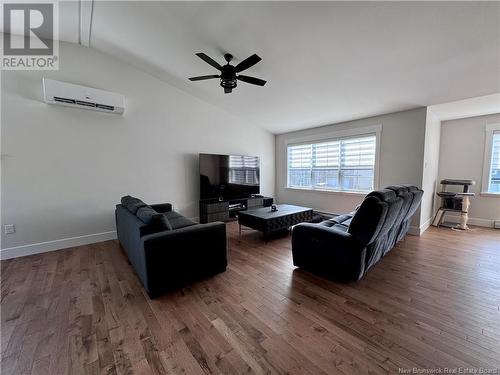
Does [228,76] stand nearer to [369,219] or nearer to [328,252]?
[369,219]

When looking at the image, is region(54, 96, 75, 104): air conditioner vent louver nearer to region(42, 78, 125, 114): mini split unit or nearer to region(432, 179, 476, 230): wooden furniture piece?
region(42, 78, 125, 114): mini split unit

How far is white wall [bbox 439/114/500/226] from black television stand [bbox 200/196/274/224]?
4.14 metres

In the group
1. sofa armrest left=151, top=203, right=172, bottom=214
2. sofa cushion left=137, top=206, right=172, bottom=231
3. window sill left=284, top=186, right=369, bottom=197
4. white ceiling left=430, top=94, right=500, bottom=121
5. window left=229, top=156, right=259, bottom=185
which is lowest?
sofa armrest left=151, top=203, right=172, bottom=214

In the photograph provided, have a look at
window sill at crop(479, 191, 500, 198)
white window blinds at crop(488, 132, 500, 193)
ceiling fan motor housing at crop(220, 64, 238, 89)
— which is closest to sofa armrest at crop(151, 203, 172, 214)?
ceiling fan motor housing at crop(220, 64, 238, 89)

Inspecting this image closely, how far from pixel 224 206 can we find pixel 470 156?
5.37 m

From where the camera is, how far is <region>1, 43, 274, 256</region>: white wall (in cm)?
300

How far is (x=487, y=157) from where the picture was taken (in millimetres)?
4230

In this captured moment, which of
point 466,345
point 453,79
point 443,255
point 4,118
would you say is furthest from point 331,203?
point 4,118

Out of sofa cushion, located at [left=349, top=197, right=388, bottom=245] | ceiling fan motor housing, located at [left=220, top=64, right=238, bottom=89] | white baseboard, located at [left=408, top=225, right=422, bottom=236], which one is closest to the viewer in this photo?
sofa cushion, located at [left=349, top=197, right=388, bottom=245]

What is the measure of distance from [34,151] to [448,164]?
7.82 m

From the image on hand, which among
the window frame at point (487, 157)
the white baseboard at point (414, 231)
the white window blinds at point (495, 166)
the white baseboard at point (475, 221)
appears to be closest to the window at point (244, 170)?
the white baseboard at point (414, 231)

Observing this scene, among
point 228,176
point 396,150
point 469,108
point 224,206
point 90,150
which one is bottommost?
point 224,206

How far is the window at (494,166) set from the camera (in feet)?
13.6

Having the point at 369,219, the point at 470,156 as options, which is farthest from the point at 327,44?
the point at 470,156
